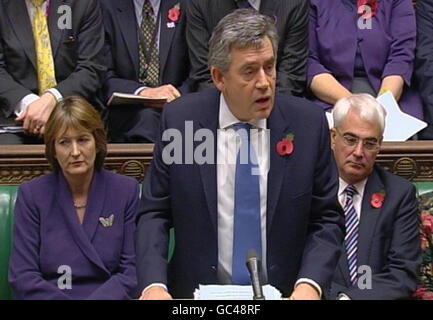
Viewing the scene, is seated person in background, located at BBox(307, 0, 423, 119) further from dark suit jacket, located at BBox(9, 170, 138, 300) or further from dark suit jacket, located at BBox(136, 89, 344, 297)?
dark suit jacket, located at BBox(136, 89, 344, 297)

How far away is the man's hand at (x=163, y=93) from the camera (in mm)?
3611

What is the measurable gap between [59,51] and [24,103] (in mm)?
273

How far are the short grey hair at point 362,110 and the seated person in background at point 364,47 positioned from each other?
0.74 m

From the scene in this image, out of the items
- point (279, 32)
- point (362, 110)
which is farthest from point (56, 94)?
point (362, 110)

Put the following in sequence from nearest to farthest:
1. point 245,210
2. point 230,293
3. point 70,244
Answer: point 230,293
point 245,210
point 70,244

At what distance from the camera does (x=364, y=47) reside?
389 centimetres

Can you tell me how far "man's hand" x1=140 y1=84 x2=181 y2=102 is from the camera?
142 inches

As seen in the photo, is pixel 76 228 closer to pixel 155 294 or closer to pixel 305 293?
pixel 155 294

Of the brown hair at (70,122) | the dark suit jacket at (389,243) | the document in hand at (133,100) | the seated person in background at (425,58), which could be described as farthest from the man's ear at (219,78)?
the seated person in background at (425,58)

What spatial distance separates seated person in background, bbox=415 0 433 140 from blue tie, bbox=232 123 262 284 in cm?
155

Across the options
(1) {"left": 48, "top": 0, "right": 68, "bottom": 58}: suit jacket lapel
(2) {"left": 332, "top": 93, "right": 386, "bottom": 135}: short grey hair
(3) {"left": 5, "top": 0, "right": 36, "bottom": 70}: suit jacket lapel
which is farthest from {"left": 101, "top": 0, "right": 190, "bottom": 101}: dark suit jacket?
(2) {"left": 332, "top": 93, "right": 386, "bottom": 135}: short grey hair

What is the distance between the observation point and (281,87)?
12.1ft

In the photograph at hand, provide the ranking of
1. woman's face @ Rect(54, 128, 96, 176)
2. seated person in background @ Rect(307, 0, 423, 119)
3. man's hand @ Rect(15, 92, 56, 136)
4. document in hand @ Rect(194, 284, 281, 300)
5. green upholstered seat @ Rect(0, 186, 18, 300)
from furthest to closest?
1. seated person in background @ Rect(307, 0, 423, 119)
2. man's hand @ Rect(15, 92, 56, 136)
3. green upholstered seat @ Rect(0, 186, 18, 300)
4. woman's face @ Rect(54, 128, 96, 176)
5. document in hand @ Rect(194, 284, 281, 300)

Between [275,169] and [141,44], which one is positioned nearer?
[275,169]
